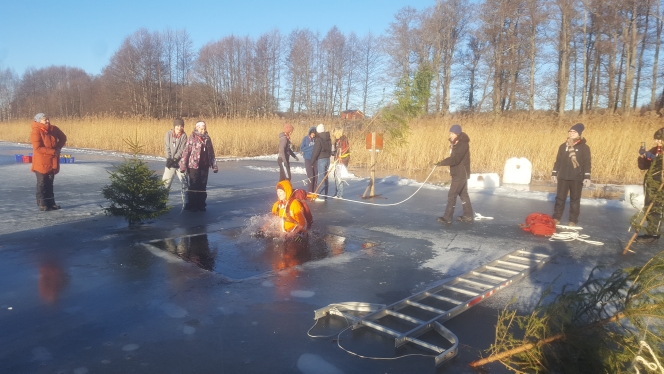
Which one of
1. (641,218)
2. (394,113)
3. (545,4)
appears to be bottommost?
(641,218)

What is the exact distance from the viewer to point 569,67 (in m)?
36.3

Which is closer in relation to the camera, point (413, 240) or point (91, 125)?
point (413, 240)

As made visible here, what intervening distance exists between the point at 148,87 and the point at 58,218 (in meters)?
44.9

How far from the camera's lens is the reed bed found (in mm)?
15156

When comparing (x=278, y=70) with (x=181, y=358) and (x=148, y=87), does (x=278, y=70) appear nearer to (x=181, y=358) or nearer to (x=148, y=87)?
(x=148, y=87)

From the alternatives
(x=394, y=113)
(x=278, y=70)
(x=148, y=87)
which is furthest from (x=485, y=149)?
(x=148, y=87)

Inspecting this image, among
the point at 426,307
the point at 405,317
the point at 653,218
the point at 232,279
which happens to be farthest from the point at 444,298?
the point at 653,218

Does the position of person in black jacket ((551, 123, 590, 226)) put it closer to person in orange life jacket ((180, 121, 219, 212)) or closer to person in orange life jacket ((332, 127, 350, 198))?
person in orange life jacket ((332, 127, 350, 198))

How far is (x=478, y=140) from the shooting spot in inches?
723

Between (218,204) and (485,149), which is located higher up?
(485,149)

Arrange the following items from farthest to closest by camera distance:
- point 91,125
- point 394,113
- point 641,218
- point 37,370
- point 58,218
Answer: point 91,125 < point 394,113 < point 58,218 < point 641,218 < point 37,370

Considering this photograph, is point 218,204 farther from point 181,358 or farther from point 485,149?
point 485,149

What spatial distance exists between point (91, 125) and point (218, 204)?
23.2 meters

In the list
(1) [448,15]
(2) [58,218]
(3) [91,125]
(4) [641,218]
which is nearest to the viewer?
(4) [641,218]
